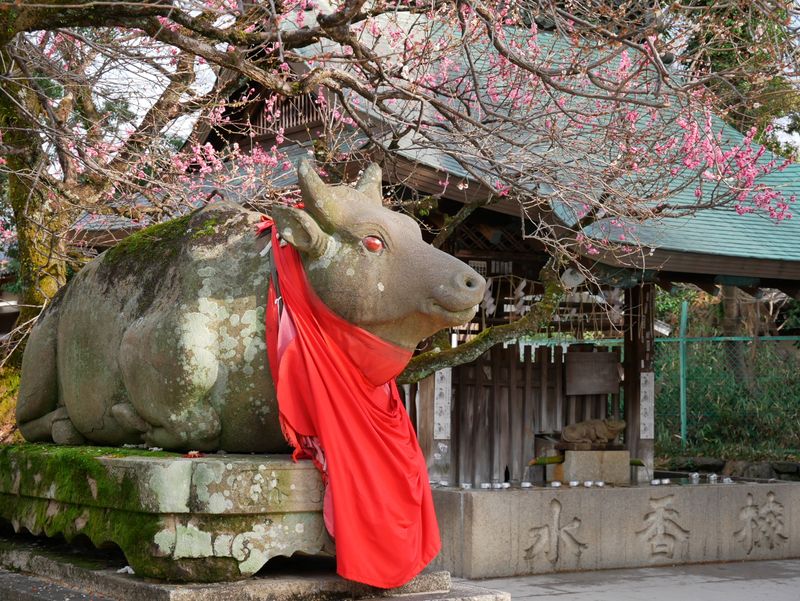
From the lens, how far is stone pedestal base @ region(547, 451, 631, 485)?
10.5m

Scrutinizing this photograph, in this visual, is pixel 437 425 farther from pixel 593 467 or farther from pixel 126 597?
pixel 126 597

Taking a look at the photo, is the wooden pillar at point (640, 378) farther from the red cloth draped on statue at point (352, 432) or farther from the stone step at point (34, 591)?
the stone step at point (34, 591)

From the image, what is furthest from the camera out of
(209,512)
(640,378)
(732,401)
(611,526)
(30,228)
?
(732,401)

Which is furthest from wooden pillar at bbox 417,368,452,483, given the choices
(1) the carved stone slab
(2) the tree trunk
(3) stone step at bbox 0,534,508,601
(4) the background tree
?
(3) stone step at bbox 0,534,508,601

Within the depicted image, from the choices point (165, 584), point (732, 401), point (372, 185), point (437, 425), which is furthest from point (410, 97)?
point (732, 401)

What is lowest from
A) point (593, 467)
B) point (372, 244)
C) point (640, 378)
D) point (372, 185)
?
point (593, 467)

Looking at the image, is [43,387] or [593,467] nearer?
[43,387]

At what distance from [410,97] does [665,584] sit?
18.5 feet

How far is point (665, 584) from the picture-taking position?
9477 mm

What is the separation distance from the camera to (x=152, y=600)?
3.51 m

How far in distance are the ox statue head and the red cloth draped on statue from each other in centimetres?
8

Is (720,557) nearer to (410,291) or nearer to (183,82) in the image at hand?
(183,82)

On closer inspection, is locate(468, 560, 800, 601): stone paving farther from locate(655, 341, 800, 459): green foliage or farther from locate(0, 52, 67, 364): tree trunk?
locate(655, 341, 800, 459): green foliage

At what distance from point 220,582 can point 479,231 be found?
24.4ft
